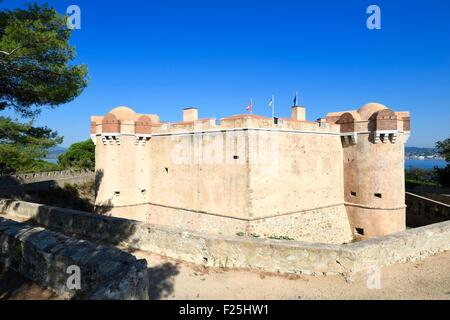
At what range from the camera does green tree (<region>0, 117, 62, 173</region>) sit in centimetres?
1221

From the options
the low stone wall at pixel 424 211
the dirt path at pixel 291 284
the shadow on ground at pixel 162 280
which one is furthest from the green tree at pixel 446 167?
the shadow on ground at pixel 162 280

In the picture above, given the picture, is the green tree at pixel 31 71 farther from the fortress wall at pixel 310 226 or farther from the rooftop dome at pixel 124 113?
the fortress wall at pixel 310 226

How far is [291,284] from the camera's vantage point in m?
7.41

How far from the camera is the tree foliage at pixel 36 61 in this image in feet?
32.2

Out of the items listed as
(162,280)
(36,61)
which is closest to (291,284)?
(162,280)

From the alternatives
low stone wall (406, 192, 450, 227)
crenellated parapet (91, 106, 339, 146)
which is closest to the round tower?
crenellated parapet (91, 106, 339, 146)

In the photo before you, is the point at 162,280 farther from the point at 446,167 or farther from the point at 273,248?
the point at 446,167

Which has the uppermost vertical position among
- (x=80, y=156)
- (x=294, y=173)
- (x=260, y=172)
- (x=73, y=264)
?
(x=80, y=156)

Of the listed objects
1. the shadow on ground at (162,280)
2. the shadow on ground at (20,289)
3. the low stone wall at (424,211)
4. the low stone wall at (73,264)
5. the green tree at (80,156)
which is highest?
the green tree at (80,156)

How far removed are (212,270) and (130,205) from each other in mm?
13310

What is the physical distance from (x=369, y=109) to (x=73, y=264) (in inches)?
738

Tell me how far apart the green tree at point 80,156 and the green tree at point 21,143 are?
34.0m

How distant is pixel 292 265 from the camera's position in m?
7.91
